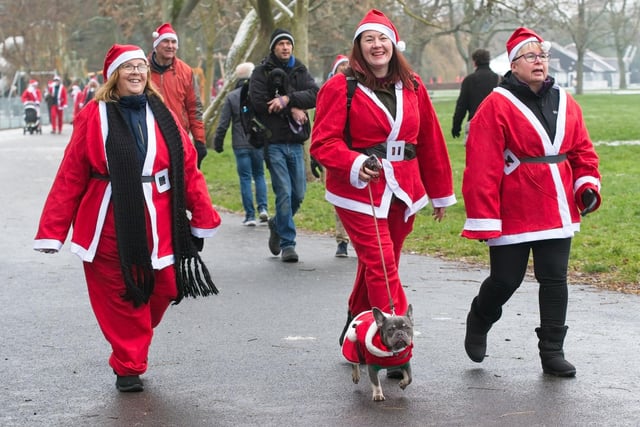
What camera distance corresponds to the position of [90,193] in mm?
6570

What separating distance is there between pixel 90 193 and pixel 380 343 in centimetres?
174

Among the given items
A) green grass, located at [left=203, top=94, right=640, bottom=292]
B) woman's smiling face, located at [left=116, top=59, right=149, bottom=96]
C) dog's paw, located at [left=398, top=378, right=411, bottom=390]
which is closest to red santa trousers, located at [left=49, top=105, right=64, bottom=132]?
green grass, located at [left=203, top=94, right=640, bottom=292]

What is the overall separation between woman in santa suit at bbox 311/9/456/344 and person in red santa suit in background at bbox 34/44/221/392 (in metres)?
0.83

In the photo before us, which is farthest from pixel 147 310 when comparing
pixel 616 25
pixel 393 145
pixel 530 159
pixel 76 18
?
pixel 616 25

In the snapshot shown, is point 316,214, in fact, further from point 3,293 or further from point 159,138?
point 159,138

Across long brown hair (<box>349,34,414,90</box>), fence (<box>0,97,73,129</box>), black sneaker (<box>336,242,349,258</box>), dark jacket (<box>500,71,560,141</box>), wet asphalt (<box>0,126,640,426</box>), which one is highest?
long brown hair (<box>349,34,414,90</box>)

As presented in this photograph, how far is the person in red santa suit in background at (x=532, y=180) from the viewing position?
6.58 meters

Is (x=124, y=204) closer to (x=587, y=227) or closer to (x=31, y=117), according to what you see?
(x=587, y=227)

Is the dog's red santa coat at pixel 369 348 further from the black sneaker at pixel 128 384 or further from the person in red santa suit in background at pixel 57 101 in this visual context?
the person in red santa suit in background at pixel 57 101

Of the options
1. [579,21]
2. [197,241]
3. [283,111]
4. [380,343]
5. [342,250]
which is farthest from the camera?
[579,21]

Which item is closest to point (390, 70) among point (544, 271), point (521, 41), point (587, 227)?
point (521, 41)

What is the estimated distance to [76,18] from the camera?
6281cm

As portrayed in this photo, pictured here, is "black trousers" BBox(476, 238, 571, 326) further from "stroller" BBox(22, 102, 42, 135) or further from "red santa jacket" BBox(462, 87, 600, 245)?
"stroller" BBox(22, 102, 42, 135)

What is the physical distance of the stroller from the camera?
4220 cm
